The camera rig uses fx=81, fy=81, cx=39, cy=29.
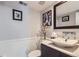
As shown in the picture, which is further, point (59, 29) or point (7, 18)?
point (59, 29)

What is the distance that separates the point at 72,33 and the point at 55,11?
2.03 feet

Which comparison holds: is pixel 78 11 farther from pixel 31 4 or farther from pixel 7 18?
pixel 7 18

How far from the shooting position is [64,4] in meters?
1.55

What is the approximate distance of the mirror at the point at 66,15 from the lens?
1.35 m

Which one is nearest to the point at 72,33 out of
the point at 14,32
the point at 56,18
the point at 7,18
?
the point at 56,18

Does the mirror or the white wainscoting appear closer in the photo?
the white wainscoting

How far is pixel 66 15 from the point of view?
1.49 meters

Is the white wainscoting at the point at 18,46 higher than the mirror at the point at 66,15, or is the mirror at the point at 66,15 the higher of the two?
the mirror at the point at 66,15

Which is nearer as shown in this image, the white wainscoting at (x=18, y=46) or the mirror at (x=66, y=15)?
the white wainscoting at (x=18, y=46)

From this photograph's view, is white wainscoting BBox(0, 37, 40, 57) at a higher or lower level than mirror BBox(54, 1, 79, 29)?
lower

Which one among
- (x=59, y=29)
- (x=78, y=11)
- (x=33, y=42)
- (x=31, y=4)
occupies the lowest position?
(x=33, y=42)

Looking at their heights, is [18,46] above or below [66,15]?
below

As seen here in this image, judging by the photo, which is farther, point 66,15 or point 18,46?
point 66,15

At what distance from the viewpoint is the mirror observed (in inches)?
53.2
